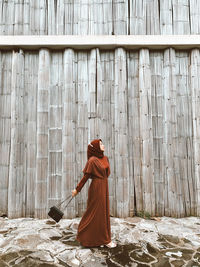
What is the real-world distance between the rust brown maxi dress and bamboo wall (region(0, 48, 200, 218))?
1.10 m

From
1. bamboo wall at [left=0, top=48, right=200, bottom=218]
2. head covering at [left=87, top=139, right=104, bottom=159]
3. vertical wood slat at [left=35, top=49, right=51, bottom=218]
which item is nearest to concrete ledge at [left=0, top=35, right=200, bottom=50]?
bamboo wall at [left=0, top=48, right=200, bottom=218]

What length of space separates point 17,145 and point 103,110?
1977 mm

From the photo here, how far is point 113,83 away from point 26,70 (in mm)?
1959

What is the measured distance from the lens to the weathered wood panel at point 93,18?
14.2 feet

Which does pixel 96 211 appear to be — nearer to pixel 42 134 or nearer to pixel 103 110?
pixel 42 134

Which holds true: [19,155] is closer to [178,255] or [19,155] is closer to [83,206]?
[83,206]

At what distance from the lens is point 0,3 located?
172 inches

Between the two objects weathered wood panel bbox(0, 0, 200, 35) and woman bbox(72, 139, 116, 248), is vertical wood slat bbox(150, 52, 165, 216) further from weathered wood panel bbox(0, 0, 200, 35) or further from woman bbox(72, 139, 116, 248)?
woman bbox(72, 139, 116, 248)

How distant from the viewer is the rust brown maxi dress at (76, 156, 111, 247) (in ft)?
9.37

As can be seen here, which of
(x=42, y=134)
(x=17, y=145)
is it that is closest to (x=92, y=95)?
(x=42, y=134)

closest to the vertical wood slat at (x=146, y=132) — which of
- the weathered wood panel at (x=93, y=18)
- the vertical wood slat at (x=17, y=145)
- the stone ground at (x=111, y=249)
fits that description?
the stone ground at (x=111, y=249)

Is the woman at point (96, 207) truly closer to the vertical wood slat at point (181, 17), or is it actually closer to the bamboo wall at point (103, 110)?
the bamboo wall at point (103, 110)

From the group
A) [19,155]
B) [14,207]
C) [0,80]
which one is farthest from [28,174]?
[0,80]

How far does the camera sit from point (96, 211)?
290 centimetres
